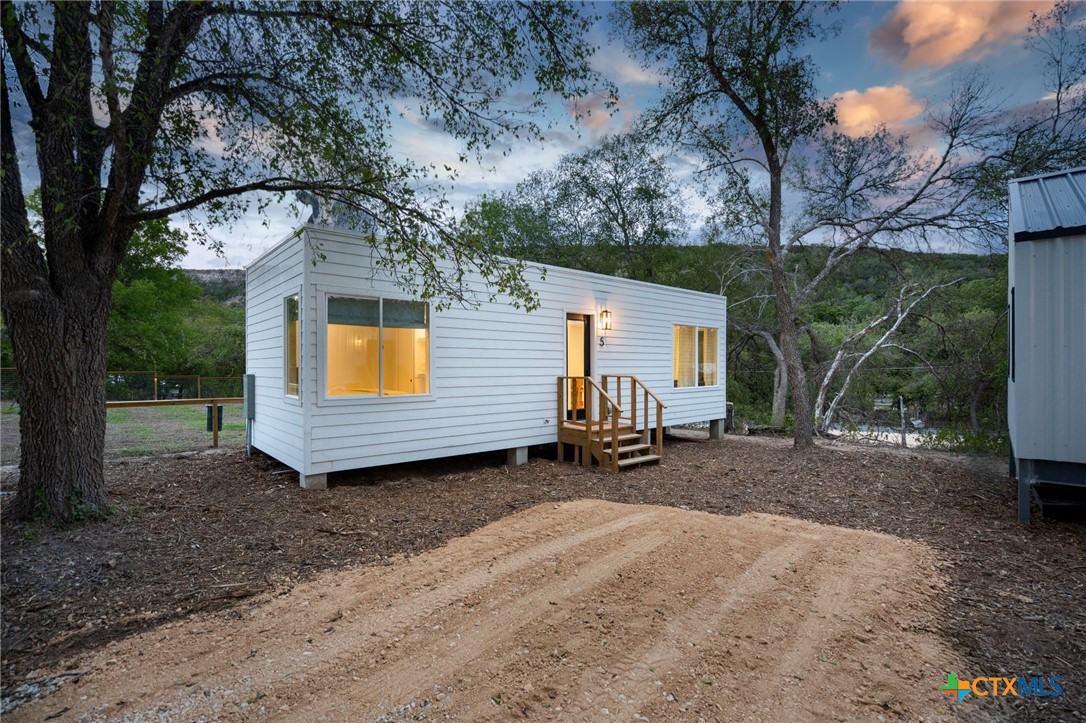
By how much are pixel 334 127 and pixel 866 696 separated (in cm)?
565

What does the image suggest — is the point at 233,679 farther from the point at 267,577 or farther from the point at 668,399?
the point at 668,399

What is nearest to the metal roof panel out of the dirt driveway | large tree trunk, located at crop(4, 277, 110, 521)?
the dirt driveway

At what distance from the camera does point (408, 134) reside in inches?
226

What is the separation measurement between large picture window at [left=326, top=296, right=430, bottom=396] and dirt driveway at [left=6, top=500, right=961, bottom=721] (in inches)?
113

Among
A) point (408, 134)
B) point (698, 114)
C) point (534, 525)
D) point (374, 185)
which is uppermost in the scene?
point (698, 114)

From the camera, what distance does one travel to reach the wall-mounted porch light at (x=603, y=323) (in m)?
8.13

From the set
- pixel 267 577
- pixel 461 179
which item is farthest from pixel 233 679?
pixel 461 179

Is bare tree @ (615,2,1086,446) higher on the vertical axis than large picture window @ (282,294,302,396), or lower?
higher

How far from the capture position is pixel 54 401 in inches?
158

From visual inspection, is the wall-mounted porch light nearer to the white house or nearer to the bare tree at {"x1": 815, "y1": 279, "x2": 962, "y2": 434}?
the white house

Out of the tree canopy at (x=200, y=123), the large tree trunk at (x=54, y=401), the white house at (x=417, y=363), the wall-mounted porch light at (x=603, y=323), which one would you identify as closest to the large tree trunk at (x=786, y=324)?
the white house at (x=417, y=363)

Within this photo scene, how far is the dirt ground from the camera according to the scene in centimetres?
203

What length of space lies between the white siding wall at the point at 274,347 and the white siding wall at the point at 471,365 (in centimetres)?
6

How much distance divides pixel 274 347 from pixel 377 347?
67.1 inches
